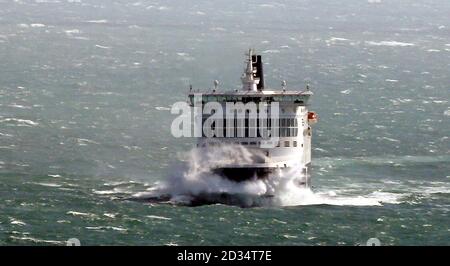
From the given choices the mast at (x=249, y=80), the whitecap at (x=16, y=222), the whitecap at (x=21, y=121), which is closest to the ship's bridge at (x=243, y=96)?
the mast at (x=249, y=80)

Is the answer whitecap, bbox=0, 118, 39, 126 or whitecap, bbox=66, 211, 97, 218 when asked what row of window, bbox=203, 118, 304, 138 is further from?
whitecap, bbox=0, 118, 39, 126

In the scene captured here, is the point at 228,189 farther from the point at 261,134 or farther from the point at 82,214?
the point at 82,214

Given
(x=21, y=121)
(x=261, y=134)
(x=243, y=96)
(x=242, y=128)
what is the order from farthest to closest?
(x=21, y=121) → (x=243, y=96) → (x=242, y=128) → (x=261, y=134)

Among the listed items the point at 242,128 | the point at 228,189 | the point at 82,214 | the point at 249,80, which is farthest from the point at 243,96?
the point at 82,214

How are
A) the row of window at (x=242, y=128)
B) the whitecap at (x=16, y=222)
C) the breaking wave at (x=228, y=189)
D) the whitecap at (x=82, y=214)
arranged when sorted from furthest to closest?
1. the row of window at (x=242, y=128)
2. the breaking wave at (x=228, y=189)
3. the whitecap at (x=82, y=214)
4. the whitecap at (x=16, y=222)

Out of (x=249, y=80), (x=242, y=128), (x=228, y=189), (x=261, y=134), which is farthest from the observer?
(x=249, y=80)

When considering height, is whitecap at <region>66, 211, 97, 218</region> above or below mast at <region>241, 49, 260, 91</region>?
below

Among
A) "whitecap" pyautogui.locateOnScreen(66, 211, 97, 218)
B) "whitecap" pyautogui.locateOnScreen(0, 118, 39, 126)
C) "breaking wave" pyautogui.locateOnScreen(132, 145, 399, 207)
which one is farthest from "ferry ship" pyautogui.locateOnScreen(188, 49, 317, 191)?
"whitecap" pyautogui.locateOnScreen(0, 118, 39, 126)

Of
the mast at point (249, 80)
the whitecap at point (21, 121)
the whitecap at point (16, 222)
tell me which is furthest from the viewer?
the whitecap at point (21, 121)

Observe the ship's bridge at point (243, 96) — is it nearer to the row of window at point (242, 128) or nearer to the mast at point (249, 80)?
the mast at point (249, 80)
